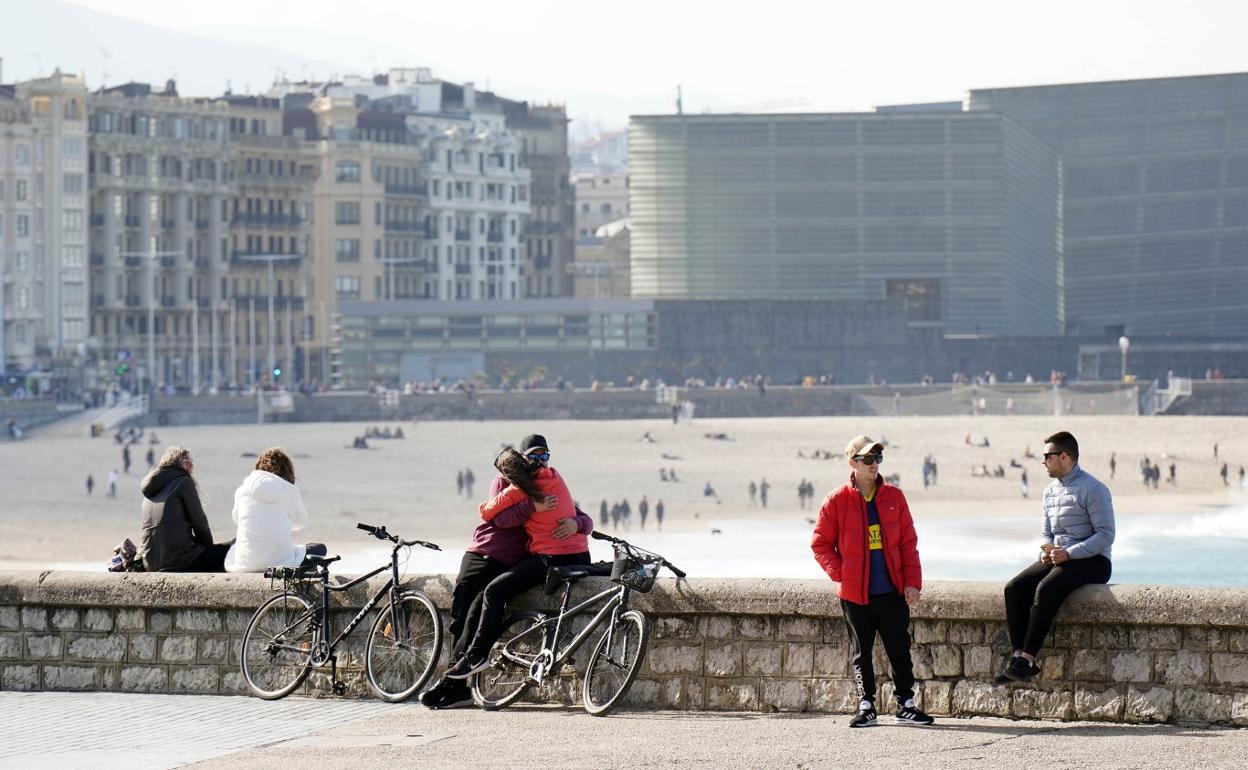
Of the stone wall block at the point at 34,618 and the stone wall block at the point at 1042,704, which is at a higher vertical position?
the stone wall block at the point at 34,618

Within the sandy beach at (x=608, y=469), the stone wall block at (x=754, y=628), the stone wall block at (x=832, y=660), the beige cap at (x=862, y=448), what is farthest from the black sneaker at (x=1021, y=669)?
the sandy beach at (x=608, y=469)

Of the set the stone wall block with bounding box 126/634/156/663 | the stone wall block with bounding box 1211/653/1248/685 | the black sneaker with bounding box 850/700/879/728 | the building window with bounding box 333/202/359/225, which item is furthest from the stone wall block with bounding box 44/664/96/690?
the building window with bounding box 333/202/359/225

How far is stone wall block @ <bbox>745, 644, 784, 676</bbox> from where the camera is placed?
14.4m

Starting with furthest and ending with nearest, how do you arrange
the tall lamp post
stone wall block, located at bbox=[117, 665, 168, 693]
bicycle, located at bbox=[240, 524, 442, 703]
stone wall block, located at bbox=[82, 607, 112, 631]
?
the tall lamp post < stone wall block, located at bbox=[82, 607, 112, 631] < stone wall block, located at bbox=[117, 665, 168, 693] < bicycle, located at bbox=[240, 524, 442, 703]

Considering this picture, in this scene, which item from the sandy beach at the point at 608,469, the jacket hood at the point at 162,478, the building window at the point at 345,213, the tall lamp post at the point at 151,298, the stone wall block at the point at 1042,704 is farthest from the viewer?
the building window at the point at 345,213

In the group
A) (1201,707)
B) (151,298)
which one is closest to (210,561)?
(1201,707)

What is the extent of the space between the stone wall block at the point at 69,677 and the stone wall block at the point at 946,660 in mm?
5426

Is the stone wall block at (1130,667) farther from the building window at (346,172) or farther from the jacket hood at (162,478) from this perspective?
the building window at (346,172)

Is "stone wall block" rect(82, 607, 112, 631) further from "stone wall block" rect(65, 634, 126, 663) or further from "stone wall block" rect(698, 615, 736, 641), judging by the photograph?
"stone wall block" rect(698, 615, 736, 641)

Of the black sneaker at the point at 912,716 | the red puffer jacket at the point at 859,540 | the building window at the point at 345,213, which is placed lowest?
the black sneaker at the point at 912,716

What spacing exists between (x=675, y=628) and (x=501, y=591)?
3.43 feet

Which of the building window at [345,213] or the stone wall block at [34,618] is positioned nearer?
the stone wall block at [34,618]

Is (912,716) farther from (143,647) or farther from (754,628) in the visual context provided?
(143,647)

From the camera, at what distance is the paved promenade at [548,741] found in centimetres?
1239
